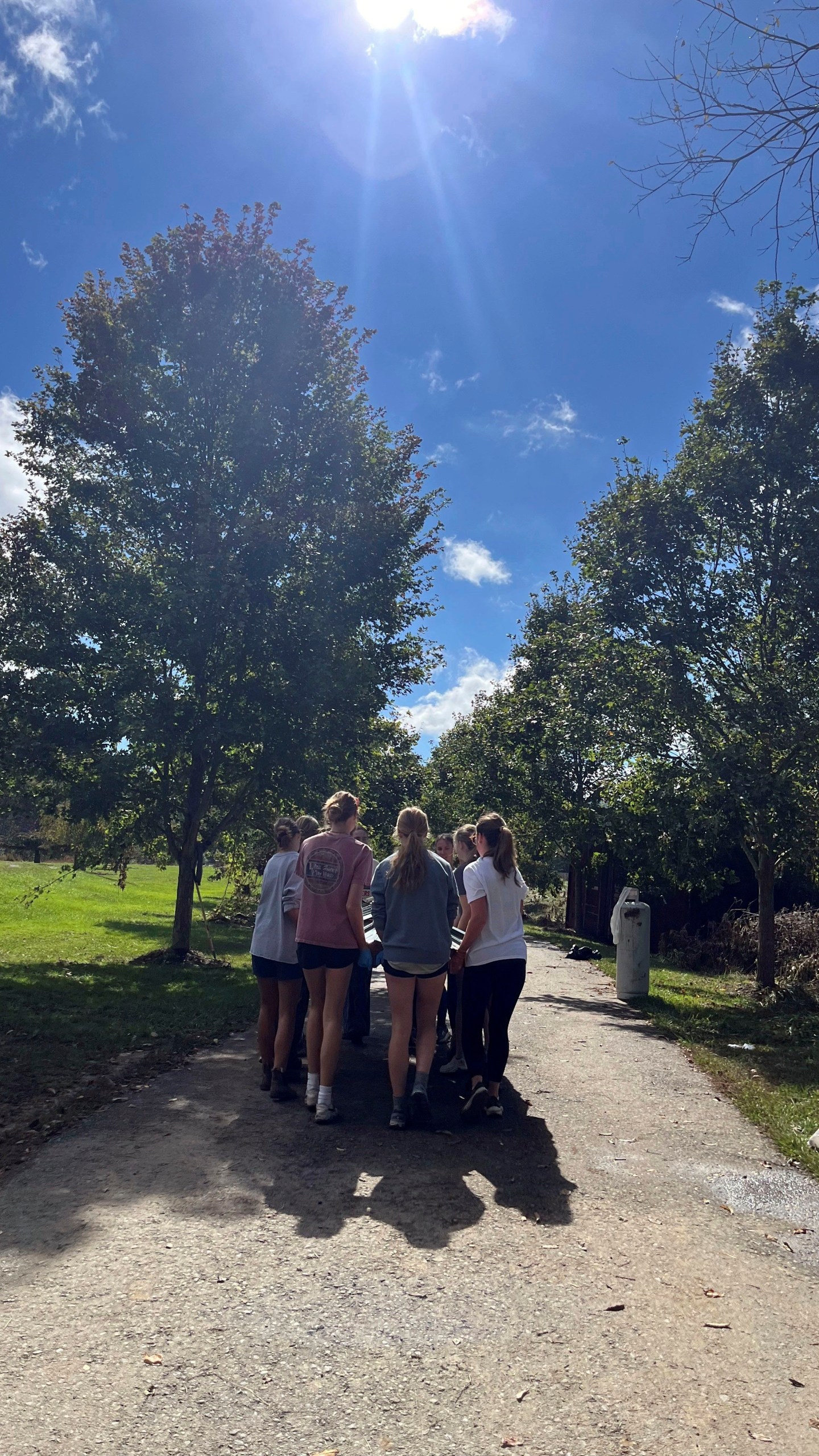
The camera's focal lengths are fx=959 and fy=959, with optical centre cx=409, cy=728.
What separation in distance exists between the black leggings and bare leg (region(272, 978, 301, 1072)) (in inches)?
50.0

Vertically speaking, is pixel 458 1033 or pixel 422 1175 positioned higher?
pixel 458 1033

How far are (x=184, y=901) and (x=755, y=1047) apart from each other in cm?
1056

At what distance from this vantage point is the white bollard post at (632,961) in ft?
45.0

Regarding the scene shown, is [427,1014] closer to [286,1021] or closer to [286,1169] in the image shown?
[286,1021]

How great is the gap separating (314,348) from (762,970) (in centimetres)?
1301

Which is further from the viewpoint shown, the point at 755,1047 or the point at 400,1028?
the point at 755,1047

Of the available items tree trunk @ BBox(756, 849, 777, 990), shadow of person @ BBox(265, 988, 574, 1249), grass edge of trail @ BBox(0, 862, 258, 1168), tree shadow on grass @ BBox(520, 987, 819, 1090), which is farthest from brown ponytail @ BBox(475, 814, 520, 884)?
tree trunk @ BBox(756, 849, 777, 990)

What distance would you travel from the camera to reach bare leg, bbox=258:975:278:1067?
24.0 ft

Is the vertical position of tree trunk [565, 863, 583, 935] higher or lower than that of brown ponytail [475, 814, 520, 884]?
lower

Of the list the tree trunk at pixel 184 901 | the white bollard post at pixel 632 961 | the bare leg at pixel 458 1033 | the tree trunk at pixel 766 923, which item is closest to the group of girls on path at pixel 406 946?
the bare leg at pixel 458 1033

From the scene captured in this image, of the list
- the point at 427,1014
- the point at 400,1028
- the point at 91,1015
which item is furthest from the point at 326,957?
the point at 91,1015

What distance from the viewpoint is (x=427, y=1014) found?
259 inches

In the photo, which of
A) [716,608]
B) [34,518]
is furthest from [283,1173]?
[34,518]

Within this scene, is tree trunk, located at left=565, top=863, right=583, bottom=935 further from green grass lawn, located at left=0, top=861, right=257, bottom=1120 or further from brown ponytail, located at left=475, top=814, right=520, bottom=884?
brown ponytail, located at left=475, top=814, right=520, bottom=884
